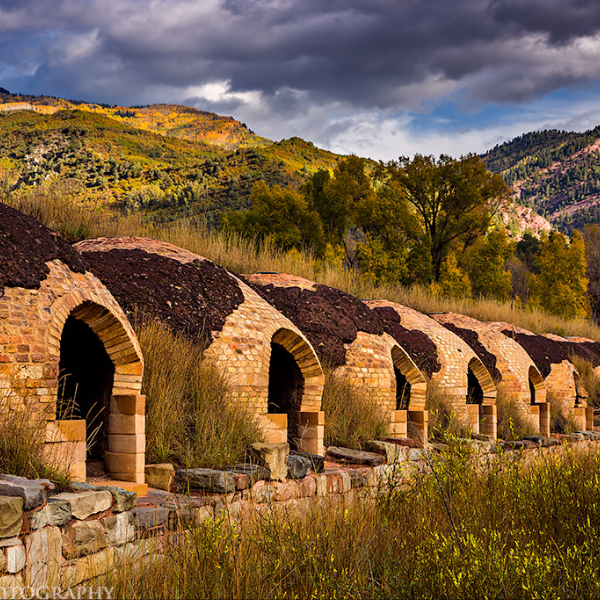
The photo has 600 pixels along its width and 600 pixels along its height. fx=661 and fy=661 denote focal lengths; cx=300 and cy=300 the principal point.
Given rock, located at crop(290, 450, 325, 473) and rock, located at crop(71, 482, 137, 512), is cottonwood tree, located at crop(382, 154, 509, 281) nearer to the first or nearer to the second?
rock, located at crop(290, 450, 325, 473)

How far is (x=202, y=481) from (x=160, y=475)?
0.42m

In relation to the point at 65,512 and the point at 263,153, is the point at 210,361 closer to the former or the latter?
the point at 65,512

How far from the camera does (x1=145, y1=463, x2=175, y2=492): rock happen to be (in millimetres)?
6410

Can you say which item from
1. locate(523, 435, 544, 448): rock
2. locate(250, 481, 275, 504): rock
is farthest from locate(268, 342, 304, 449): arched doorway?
locate(523, 435, 544, 448): rock

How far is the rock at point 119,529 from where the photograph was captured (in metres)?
4.92

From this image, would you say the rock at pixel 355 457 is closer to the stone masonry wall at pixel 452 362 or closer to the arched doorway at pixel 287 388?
the arched doorway at pixel 287 388

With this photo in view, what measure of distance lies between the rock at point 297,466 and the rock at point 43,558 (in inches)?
140

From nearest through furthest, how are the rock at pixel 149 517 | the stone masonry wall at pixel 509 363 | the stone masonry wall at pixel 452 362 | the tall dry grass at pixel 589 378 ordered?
the rock at pixel 149 517 < the stone masonry wall at pixel 452 362 < the stone masonry wall at pixel 509 363 < the tall dry grass at pixel 589 378

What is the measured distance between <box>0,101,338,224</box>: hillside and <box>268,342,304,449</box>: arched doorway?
2710 cm

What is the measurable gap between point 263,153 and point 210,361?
4554cm

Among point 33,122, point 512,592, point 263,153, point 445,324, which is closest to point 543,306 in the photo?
point 445,324

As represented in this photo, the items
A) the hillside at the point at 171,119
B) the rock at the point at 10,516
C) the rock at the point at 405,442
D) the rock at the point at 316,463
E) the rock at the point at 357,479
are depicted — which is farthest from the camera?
the hillside at the point at 171,119

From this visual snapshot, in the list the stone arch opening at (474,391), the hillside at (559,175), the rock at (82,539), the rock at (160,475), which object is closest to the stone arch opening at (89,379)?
the rock at (160,475)

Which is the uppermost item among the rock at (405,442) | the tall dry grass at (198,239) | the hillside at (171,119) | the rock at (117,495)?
the hillside at (171,119)
